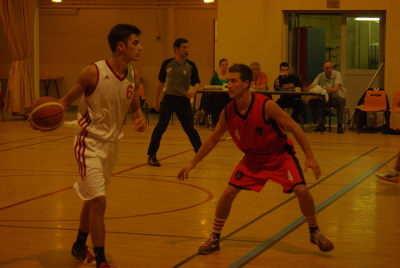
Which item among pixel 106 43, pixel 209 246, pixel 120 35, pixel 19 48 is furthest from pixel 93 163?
pixel 106 43

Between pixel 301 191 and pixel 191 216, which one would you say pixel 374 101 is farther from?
pixel 301 191

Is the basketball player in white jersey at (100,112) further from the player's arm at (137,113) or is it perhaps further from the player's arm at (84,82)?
the player's arm at (137,113)

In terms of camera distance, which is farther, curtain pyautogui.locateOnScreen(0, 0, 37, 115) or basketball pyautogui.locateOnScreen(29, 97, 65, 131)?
curtain pyautogui.locateOnScreen(0, 0, 37, 115)

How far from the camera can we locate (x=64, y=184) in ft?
24.2

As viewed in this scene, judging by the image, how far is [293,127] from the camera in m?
4.31

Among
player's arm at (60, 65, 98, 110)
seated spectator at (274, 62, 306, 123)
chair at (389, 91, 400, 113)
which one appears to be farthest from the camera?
seated spectator at (274, 62, 306, 123)

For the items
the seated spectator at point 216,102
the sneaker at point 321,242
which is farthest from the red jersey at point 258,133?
the seated spectator at point 216,102

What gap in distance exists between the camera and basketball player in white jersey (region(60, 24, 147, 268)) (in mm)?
4109

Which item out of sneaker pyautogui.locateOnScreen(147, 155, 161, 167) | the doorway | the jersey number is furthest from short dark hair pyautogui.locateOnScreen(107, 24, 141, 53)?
the doorway

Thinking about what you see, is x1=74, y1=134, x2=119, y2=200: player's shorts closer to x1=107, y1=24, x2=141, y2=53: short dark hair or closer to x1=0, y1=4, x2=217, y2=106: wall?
x1=107, y1=24, x2=141, y2=53: short dark hair

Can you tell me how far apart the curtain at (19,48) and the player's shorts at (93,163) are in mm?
11769

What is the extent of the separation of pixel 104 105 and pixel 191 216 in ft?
6.20

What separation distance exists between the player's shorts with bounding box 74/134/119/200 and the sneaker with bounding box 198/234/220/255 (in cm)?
85

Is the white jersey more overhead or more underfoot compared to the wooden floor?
more overhead
